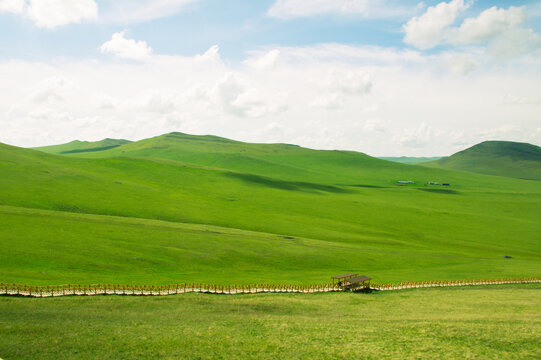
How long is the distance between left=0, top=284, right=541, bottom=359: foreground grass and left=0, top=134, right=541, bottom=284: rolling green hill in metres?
12.3

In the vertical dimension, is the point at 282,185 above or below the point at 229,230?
above

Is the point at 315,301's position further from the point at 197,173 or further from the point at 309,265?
the point at 197,173

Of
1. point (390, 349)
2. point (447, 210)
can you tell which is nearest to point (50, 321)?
point (390, 349)

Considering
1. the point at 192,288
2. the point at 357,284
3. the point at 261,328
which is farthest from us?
the point at 357,284

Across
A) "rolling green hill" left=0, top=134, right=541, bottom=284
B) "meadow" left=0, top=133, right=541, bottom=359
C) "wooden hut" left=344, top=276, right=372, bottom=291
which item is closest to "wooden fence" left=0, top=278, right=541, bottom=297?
"wooden hut" left=344, top=276, right=372, bottom=291

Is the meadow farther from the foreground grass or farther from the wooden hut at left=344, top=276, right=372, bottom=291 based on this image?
the wooden hut at left=344, top=276, right=372, bottom=291

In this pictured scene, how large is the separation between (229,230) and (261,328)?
2094 inches

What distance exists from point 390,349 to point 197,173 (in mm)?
153948

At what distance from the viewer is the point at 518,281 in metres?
60.4

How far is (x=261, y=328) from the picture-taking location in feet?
117

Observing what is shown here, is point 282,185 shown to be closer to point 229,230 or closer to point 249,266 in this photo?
point 229,230

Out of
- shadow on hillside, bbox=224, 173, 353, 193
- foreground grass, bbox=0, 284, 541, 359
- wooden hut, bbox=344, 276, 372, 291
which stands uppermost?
shadow on hillside, bbox=224, 173, 353, 193

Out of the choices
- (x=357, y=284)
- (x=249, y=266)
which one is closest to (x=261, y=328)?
(x=357, y=284)

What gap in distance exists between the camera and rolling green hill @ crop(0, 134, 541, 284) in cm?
6034
